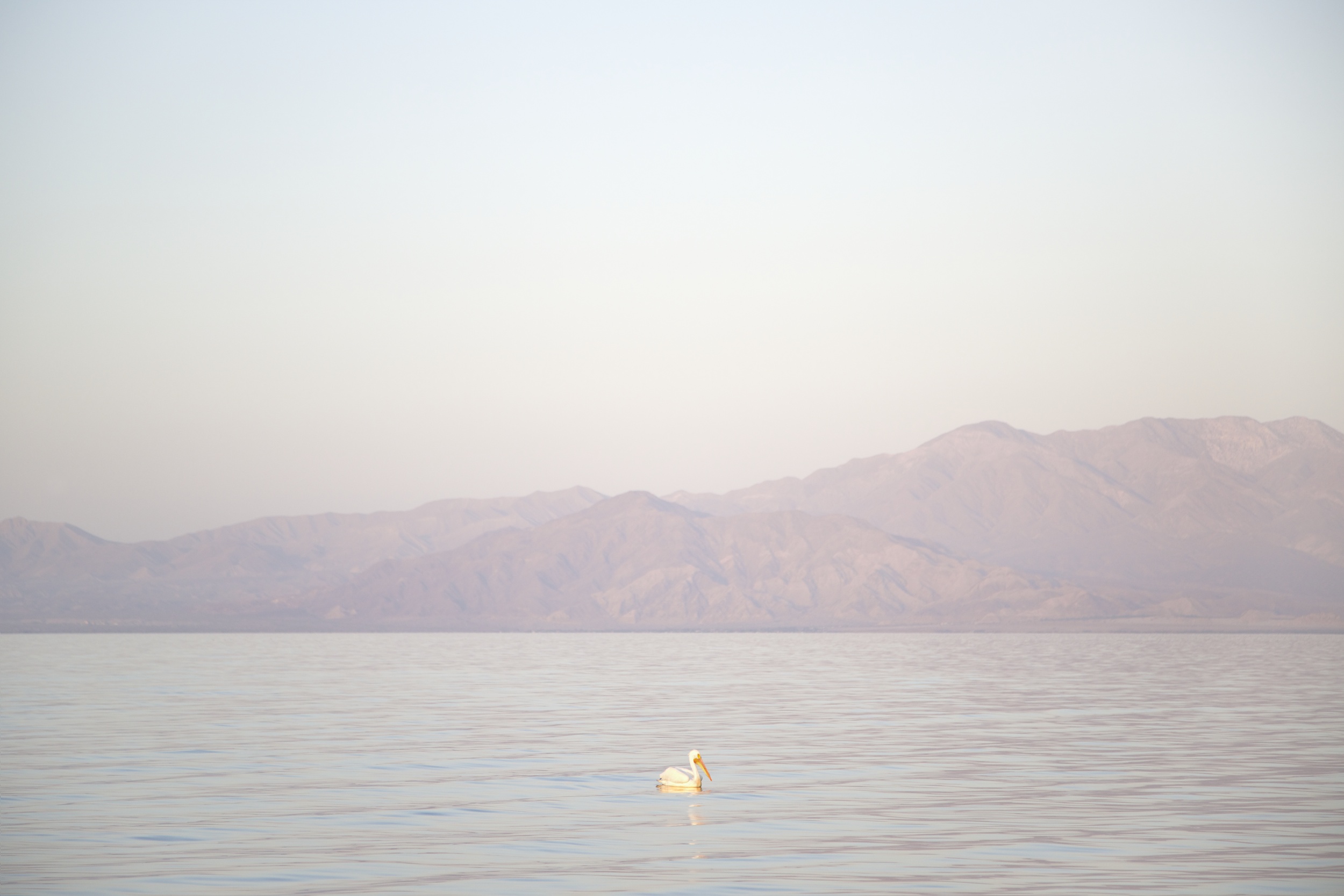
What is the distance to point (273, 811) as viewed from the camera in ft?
98.7

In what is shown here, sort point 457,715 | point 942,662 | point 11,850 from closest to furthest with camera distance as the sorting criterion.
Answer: point 11,850 < point 457,715 < point 942,662

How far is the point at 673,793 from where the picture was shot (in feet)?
108

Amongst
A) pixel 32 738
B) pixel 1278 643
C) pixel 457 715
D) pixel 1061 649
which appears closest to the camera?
pixel 32 738

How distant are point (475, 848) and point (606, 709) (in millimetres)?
34713

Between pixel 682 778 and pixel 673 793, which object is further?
pixel 682 778

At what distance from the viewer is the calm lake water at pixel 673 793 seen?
915 inches

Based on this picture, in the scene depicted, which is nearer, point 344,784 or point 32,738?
point 344,784

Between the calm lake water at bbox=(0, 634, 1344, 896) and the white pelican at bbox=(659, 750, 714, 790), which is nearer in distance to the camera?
the calm lake water at bbox=(0, 634, 1344, 896)

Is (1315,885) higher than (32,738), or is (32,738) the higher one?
(32,738)

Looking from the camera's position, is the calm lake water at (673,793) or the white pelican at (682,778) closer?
the calm lake water at (673,793)

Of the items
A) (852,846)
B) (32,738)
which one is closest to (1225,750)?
(852,846)

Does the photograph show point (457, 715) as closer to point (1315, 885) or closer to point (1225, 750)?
point (1225, 750)

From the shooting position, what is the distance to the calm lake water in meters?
23.2

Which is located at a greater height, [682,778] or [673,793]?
[682,778]
